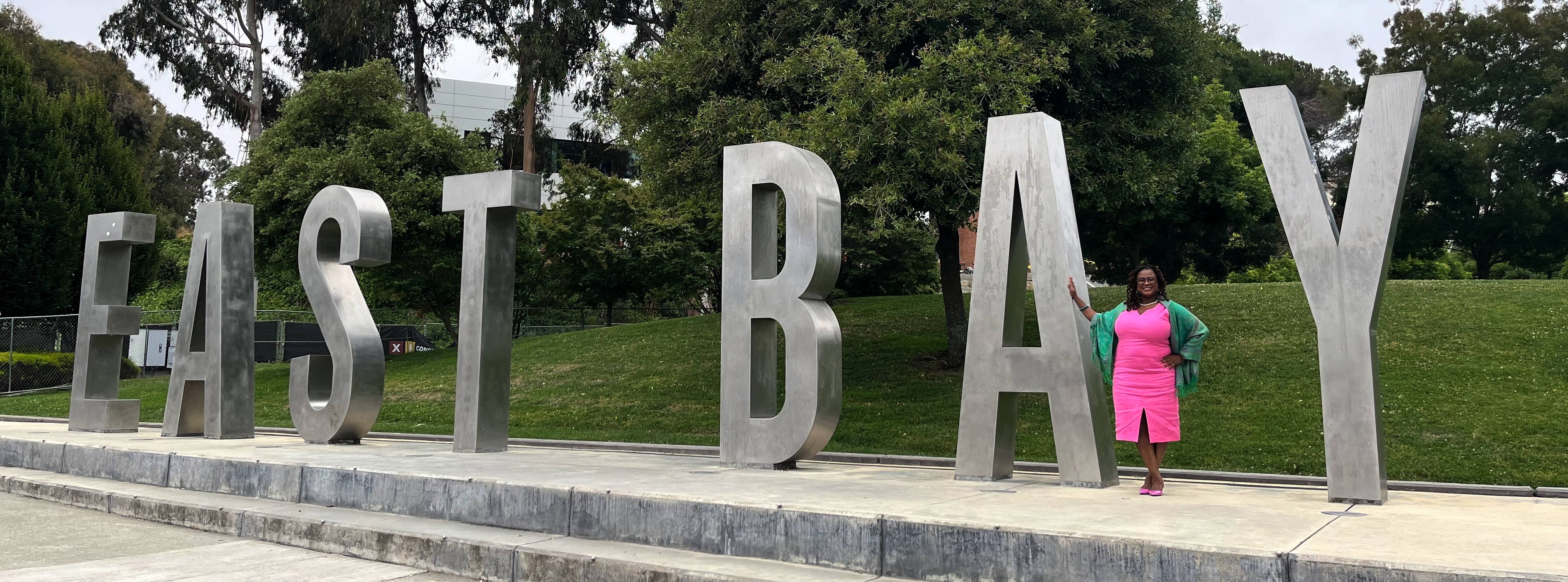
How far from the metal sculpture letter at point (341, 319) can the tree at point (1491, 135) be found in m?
37.7

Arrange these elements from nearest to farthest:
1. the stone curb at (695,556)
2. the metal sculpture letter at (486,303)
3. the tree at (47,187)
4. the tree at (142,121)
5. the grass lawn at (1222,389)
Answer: the stone curb at (695,556), the metal sculpture letter at (486,303), the grass lawn at (1222,389), the tree at (47,187), the tree at (142,121)

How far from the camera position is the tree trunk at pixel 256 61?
36.7 m

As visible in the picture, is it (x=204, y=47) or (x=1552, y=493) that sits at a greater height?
(x=204, y=47)

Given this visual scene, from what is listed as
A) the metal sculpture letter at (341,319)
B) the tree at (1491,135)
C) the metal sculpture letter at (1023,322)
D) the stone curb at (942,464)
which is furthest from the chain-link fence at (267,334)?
the tree at (1491,135)

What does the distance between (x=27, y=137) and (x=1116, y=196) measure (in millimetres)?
27885

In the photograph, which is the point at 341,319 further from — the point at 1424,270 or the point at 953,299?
the point at 1424,270

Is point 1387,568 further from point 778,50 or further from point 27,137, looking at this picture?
point 27,137

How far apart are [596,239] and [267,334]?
1075 centimetres

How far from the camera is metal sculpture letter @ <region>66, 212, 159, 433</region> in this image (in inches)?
500

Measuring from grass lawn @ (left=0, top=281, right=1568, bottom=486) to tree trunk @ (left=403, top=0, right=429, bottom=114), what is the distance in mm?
12490

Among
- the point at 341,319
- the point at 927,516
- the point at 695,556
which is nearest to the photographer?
the point at 927,516

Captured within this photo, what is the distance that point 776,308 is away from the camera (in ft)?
27.7

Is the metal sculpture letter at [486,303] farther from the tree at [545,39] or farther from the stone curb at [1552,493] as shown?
the tree at [545,39]

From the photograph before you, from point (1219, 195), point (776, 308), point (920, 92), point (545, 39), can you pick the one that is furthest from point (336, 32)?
point (776, 308)
